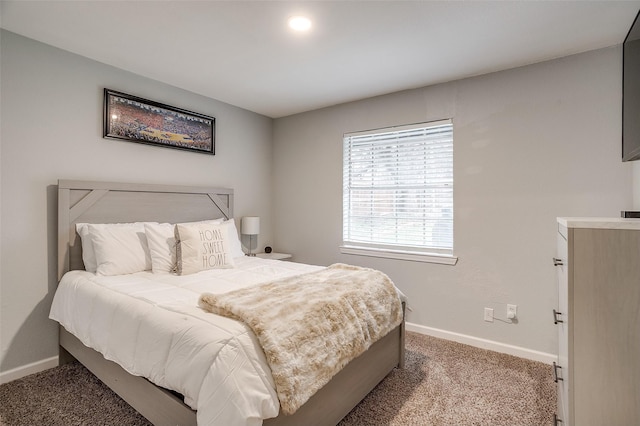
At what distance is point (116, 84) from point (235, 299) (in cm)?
232

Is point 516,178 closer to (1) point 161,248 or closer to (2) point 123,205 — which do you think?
(1) point 161,248

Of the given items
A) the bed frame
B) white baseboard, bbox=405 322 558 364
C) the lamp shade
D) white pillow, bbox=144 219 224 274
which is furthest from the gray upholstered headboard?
white baseboard, bbox=405 322 558 364

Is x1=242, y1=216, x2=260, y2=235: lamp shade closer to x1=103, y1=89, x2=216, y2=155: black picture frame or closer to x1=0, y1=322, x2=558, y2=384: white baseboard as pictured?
x1=103, y1=89, x2=216, y2=155: black picture frame

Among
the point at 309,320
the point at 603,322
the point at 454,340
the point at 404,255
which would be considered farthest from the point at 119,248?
the point at 454,340

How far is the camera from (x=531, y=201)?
2621 millimetres

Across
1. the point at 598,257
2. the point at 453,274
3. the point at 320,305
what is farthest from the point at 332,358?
the point at 453,274

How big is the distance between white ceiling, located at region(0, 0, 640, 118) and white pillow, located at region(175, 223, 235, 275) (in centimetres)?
140

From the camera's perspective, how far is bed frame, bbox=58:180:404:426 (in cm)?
153

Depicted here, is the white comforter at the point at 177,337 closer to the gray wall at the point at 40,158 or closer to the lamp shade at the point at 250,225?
the gray wall at the point at 40,158

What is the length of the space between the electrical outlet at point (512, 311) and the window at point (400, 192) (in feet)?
1.93

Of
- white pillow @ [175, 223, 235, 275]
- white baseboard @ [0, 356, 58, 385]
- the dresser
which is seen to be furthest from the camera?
white pillow @ [175, 223, 235, 275]

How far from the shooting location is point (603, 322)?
3.86ft

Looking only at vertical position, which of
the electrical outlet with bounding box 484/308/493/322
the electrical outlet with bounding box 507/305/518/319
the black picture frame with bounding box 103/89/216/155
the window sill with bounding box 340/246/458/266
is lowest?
the electrical outlet with bounding box 484/308/493/322

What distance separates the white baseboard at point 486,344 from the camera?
257cm
